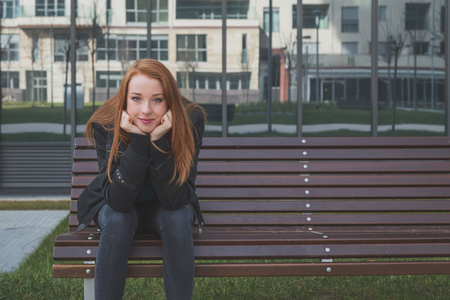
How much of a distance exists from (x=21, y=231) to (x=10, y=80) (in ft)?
14.0

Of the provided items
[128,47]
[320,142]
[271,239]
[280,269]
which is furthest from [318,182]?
[128,47]

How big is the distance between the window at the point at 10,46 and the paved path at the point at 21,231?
2912 millimetres

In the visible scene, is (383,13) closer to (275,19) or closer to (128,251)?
(275,19)

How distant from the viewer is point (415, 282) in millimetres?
4293

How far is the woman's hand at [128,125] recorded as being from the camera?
Result: 296 centimetres

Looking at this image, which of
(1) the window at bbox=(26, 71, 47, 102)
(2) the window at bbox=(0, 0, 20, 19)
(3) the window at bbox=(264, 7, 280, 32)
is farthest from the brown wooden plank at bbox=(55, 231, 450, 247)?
(2) the window at bbox=(0, 0, 20, 19)

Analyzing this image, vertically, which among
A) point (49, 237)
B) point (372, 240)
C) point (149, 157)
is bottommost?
point (49, 237)

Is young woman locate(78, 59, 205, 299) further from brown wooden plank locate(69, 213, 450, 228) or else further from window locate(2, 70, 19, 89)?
window locate(2, 70, 19, 89)

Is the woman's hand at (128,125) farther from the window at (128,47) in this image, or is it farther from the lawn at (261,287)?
the window at (128,47)

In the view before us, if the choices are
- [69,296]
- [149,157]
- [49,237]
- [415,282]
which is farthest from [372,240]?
[49,237]

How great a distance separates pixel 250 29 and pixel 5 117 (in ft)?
12.3

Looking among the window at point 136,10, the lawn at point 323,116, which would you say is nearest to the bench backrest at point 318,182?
the lawn at point 323,116

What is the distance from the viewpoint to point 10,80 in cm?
1031

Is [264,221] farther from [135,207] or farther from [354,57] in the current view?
[354,57]
